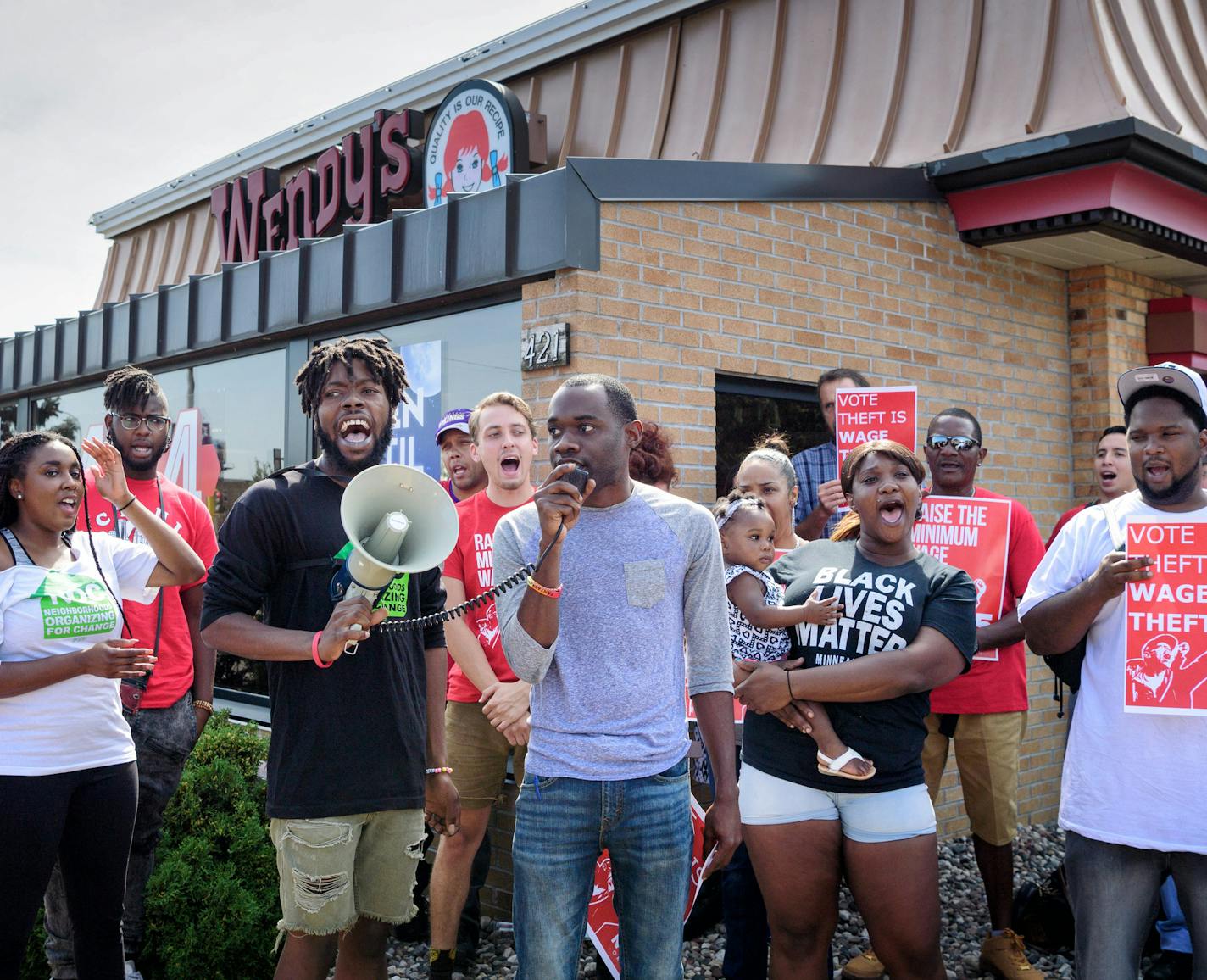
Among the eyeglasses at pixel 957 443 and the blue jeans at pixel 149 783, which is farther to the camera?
the eyeglasses at pixel 957 443

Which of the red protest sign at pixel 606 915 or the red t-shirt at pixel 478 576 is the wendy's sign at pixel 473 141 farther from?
the red protest sign at pixel 606 915

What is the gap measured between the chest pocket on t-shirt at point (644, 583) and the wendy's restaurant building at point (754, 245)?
2287 millimetres

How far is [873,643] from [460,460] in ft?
8.35

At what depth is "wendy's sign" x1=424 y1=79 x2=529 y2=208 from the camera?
8320 millimetres

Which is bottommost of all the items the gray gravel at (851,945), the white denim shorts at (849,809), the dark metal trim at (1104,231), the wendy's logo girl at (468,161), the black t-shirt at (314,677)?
the gray gravel at (851,945)

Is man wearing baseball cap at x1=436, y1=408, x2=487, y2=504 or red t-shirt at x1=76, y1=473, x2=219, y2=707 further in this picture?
man wearing baseball cap at x1=436, y1=408, x2=487, y2=504

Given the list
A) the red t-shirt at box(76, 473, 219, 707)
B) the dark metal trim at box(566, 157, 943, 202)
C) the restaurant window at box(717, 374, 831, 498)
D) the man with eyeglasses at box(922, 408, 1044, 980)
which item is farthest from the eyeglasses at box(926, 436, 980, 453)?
the red t-shirt at box(76, 473, 219, 707)

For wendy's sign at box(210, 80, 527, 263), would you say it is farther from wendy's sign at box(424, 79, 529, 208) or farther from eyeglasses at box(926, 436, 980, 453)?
eyeglasses at box(926, 436, 980, 453)

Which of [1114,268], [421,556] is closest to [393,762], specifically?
[421,556]

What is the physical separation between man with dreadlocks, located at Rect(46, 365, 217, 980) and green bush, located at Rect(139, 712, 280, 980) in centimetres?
11

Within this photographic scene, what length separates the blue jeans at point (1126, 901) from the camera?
9.57ft

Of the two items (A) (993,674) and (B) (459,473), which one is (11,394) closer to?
(B) (459,473)

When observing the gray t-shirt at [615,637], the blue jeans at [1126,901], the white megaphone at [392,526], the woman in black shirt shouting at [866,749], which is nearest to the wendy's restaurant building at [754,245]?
the woman in black shirt shouting at [866,749]

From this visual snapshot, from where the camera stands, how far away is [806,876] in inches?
131
